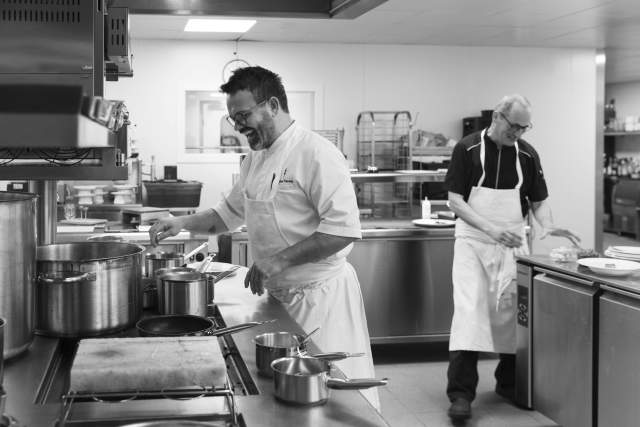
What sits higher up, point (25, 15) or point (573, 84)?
point (573, 84)

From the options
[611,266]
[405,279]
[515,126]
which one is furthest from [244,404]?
[405,279]

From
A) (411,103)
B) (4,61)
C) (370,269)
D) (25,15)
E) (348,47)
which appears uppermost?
(348,47)

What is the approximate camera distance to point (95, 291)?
1.84 m

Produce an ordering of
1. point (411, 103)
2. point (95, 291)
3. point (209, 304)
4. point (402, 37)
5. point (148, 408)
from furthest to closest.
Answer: point (411, 103) → point (402, 37) → point (209, 304) → point (95, 291) → point (148, 408)

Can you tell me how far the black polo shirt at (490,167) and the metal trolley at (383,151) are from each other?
3.91 metres

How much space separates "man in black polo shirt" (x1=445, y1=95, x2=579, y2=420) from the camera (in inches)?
161

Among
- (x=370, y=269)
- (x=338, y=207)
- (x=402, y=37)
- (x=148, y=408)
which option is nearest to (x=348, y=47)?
(x=402, y=37)

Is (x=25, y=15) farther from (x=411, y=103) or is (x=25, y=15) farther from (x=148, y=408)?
(x=411, y=103)

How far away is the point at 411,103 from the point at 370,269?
12.6 feet

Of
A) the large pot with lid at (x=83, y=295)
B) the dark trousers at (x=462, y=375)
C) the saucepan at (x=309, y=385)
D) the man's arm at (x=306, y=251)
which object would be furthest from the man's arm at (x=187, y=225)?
the dark trousers at (x=462, y=375)

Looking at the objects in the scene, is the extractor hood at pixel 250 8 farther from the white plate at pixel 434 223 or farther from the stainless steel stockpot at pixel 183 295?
the white plate at pixel 434 223

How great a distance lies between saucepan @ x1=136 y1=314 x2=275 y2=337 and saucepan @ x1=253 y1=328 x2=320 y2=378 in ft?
0.62

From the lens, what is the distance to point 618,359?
323 cm

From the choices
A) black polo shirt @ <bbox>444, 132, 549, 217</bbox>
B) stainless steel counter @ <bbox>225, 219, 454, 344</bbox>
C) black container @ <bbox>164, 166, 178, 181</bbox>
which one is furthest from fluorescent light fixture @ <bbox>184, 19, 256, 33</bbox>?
black polo shirt @ <bbox>444, 132, 549, 217</bbox>
